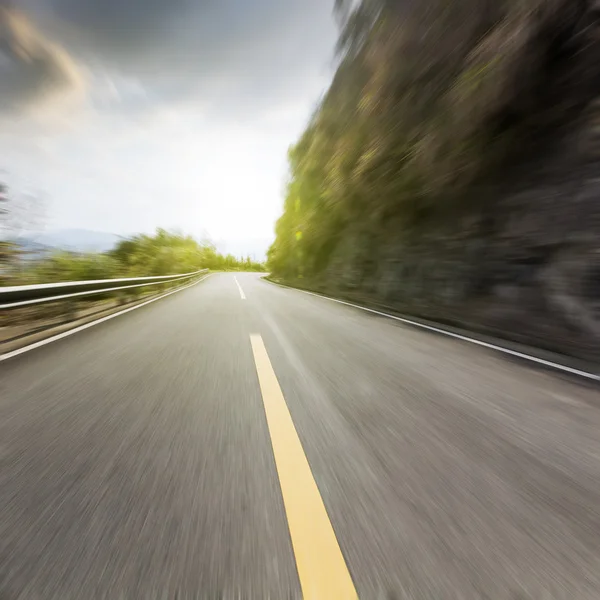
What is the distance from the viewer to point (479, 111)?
6.86 metres

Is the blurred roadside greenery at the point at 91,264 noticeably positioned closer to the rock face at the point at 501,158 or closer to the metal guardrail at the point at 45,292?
the metal guardrail at the point at 45,292

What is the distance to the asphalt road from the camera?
3.92ft

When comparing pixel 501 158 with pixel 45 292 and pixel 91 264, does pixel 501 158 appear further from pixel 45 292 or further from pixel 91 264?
pixel 91 264

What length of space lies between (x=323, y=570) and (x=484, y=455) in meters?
1.33

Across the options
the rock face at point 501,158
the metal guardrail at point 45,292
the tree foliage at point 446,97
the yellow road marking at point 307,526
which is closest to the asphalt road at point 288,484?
the yellow road marking at point 307,526

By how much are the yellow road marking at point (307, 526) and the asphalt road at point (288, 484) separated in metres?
0.03

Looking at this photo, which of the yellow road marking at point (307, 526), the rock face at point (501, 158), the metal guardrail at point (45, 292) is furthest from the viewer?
the rock face at point (501, 158)

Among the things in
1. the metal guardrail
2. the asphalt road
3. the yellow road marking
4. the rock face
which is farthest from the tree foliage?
the metal guardrail

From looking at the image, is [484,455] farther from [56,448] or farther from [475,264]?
[475,264]

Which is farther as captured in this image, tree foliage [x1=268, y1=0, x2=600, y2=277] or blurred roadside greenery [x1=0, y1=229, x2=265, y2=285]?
blurred roadside greenery [x1=0, y1=229, x2=265, y2=285]

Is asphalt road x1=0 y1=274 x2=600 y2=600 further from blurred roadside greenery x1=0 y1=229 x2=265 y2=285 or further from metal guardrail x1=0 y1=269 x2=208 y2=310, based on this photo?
blurred roadside greenery x1=0 y1=229 x2=265 y2=285

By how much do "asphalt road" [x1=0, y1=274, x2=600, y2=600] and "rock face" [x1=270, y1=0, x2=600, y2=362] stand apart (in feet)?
9.85

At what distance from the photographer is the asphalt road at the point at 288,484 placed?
1193mm

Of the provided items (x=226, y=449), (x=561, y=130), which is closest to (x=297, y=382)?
(x=226, y=449)
